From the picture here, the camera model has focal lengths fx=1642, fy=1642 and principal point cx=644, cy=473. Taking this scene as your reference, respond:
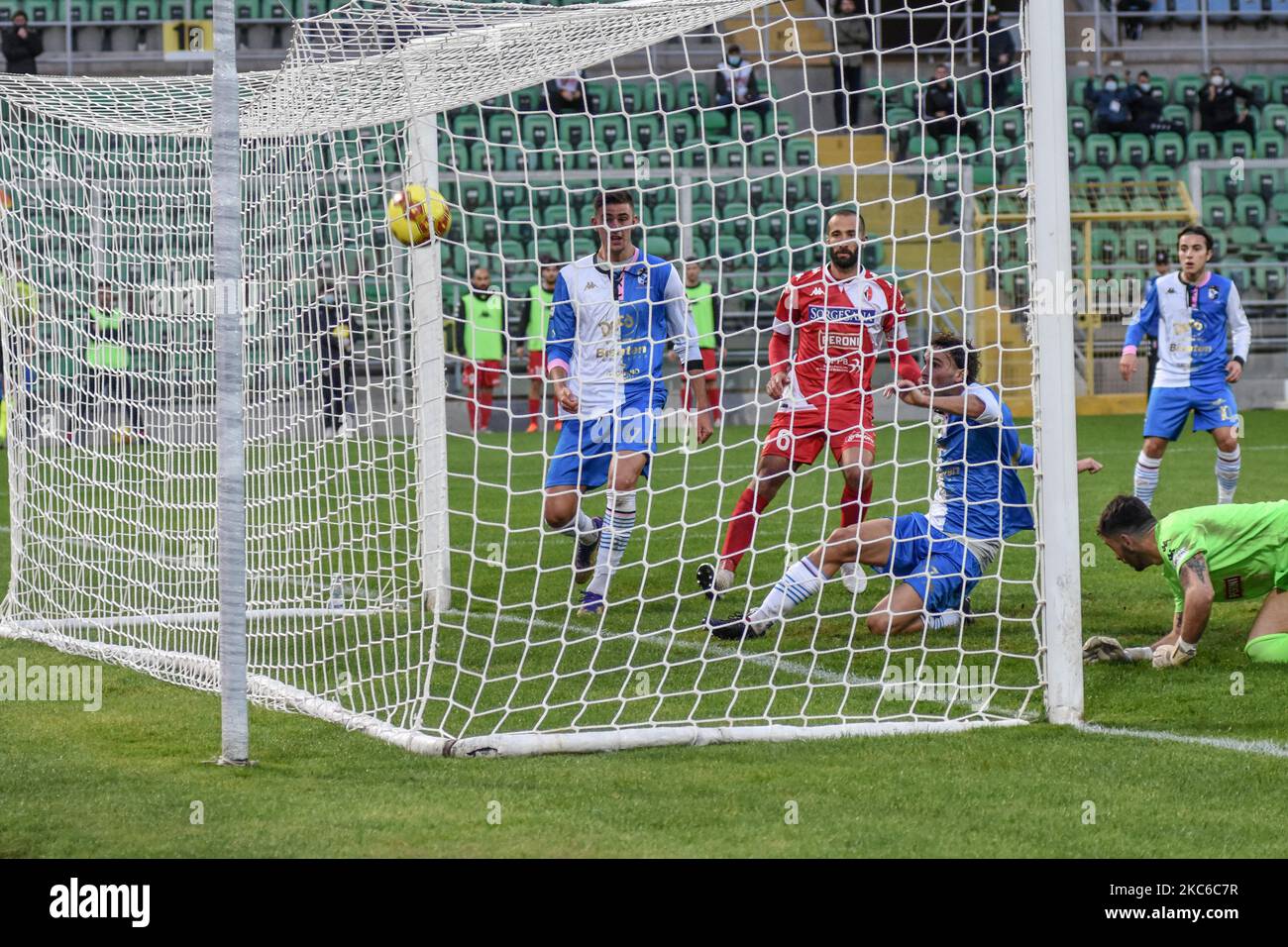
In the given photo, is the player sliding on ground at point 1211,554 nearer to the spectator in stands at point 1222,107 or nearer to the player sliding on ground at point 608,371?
the player sliding on ground at point 608,371

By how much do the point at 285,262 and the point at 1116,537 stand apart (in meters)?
3.82

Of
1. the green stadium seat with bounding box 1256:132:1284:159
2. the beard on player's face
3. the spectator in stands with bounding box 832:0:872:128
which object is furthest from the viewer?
the green stadium seat with bounding box 1256:132:1284:159

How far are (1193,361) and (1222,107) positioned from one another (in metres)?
17.2

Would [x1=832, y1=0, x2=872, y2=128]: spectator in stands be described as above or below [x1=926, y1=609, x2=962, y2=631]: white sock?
above

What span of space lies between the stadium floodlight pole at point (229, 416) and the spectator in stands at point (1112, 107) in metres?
23.0

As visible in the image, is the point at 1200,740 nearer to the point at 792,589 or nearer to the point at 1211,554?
the point at 1211,554

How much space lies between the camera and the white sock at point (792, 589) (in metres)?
7.02

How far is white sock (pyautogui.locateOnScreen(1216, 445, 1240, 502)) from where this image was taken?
10812 millimetres

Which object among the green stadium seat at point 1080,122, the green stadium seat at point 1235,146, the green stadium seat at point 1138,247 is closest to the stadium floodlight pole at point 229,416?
the green stadium seat at point 1138,247

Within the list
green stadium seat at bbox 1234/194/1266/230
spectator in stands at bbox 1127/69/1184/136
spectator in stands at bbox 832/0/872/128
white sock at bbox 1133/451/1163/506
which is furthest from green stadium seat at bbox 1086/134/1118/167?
white sock at bbox 1133/451/1163/506

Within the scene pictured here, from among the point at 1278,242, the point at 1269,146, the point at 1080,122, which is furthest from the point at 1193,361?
the point at 1269,146

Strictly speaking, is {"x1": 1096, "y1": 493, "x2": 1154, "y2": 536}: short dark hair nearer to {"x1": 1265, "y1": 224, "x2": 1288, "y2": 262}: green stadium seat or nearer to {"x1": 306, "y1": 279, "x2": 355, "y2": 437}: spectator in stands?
{"x1": 306, "y1": 279, "x2": 355, "y2": 437}: spectator in stands

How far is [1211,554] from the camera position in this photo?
6.52 m

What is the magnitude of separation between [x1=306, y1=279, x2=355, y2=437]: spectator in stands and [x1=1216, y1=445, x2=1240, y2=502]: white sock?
6.06 meters
